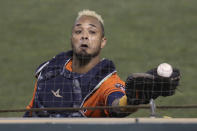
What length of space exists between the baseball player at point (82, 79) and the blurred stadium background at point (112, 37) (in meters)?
3.37

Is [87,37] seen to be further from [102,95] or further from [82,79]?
[102,95]

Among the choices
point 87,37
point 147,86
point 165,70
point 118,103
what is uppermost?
point 87,37

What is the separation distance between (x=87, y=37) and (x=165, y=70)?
115 cm

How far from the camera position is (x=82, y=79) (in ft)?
17.4

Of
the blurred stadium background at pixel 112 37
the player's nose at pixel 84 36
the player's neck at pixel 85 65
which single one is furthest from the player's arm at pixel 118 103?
the blurred stadium background at pixel 112 37

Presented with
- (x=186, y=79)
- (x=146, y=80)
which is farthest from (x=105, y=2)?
(x=146, y=80)

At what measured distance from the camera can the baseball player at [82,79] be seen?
5.16 meters

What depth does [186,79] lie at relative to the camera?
10.1m

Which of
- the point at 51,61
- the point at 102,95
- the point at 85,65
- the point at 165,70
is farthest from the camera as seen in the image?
the point at 51,61

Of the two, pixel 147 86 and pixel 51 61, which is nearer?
pixel 147 86

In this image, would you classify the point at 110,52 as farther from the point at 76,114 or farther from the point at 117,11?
the point at 76,114

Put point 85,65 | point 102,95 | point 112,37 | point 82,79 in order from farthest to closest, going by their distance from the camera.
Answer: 1. point 112,37
2. point 85,65
3. point 82,79
4. point 102,95

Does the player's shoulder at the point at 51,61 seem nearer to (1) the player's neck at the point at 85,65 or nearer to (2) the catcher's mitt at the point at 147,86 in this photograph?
(1) the player's neck at the point at 85,65

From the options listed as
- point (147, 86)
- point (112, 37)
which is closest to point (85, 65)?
point (147, 86)
